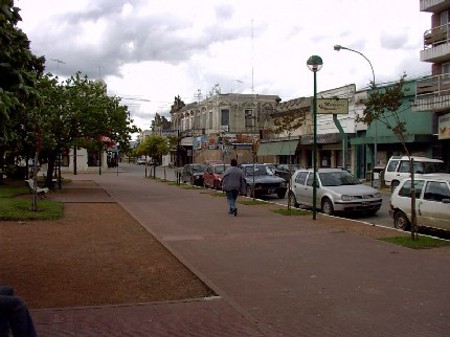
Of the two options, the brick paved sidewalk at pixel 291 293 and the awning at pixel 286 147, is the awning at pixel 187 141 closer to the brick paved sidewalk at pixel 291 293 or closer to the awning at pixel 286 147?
the awning at pixel 286 147

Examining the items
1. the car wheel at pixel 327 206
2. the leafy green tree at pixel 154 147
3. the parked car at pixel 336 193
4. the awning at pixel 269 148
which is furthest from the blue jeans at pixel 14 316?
the awning at pixel 269 148

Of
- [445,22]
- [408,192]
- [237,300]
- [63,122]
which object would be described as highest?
[445,22]

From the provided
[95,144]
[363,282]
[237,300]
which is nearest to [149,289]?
[237,300]

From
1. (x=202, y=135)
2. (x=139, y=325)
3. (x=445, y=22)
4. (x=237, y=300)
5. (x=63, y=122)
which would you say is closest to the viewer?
(x=139, y=325)

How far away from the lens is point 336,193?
16344mm

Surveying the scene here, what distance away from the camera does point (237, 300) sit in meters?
6.68

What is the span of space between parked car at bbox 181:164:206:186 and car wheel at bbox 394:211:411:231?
22.3 m

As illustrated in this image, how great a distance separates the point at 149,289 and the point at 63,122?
1935 centimetres

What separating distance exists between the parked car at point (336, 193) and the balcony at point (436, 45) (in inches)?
606

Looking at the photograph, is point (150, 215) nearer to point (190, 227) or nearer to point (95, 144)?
point (190, 227)

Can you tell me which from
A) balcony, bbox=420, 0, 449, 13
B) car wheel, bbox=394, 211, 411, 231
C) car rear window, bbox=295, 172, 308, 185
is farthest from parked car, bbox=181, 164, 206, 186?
car wheel, bbox=394, 211, 411, 231

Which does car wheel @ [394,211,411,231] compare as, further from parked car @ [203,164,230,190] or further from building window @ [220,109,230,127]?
building window @ [220,109,230,127]

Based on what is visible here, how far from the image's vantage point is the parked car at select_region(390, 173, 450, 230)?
11641 millimetres

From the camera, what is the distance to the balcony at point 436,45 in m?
29.4
